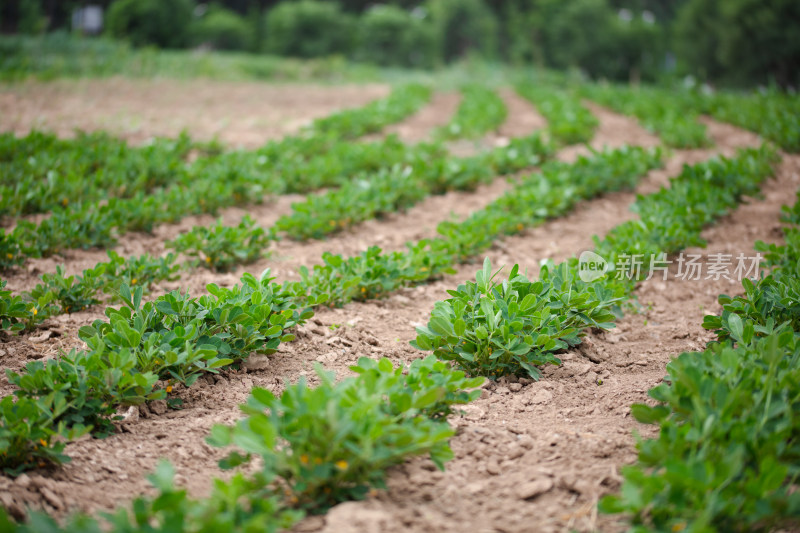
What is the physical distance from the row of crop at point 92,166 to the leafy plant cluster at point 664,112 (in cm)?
442

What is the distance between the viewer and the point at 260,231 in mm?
3795

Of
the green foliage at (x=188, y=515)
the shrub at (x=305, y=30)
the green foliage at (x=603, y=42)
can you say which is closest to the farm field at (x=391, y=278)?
the green foliage at (x=188, y=515)

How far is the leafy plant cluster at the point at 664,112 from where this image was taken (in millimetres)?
7191

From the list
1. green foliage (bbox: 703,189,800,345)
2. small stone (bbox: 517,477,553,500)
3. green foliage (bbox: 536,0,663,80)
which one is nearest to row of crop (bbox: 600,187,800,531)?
small stone (bbox: 517,477,553,500)

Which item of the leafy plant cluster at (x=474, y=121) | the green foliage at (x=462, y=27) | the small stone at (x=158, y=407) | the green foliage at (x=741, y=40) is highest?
the green foliage at (x=462, y=27)

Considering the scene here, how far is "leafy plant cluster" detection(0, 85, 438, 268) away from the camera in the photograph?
3.74 metres

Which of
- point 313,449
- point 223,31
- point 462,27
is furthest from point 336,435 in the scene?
point 462,27

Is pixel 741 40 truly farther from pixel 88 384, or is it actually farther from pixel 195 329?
pixel 88 384

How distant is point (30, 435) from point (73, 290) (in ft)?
4.42

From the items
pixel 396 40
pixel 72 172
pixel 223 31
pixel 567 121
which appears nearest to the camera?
pixel 72 172

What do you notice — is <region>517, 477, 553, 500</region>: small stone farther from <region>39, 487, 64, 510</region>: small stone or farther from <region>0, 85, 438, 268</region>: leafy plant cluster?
<region>0, 85, 438, 268</region>: leafy plant cluster

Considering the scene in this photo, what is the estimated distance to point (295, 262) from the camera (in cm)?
389

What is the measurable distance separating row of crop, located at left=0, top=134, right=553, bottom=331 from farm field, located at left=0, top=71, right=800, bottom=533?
0.7 inches

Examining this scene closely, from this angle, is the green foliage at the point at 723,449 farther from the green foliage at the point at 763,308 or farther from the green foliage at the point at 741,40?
the green foliage at the point at 741,40
